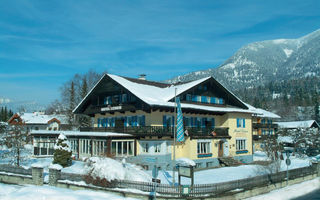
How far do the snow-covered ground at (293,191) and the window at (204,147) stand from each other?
11.4 meters

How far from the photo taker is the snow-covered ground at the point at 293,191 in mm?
22544

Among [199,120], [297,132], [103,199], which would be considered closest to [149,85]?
[199,120]

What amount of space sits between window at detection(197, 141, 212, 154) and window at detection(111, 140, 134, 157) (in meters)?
7.90

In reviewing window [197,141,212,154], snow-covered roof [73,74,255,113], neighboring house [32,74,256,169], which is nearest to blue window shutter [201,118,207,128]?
neighboring house [32,74,256,169]

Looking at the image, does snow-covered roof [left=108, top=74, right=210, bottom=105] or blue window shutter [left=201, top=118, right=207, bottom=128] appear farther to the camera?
blue window shutter [left=201, top=118, right=207, bottom=128]

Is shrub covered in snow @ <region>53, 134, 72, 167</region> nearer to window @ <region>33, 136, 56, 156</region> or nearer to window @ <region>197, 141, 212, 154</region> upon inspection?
window @ <region>33, 136, 56, 156</region>

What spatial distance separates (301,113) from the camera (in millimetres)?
150000

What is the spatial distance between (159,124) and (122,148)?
15.8ft

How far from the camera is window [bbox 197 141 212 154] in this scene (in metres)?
35.7

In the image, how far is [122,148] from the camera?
3322 centimetres

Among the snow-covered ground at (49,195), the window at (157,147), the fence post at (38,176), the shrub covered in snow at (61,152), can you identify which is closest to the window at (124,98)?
the window at (157,147)

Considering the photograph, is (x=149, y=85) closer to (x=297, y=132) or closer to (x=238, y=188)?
(x=238, y=188)

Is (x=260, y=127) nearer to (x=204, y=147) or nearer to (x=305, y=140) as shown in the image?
(x=305, y=140)

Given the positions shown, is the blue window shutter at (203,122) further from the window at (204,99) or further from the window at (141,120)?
the window at (141,120)
